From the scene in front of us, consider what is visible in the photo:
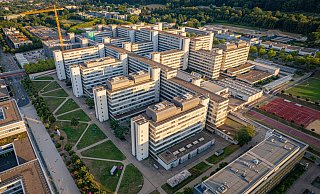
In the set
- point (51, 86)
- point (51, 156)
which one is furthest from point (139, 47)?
point (51, 156)

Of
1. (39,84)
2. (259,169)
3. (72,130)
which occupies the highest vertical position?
(259,169)

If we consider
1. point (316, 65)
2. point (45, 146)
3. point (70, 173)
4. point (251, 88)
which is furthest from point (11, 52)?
point (316, 65)

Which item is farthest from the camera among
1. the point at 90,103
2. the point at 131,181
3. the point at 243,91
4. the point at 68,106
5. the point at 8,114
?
the point at 243,91

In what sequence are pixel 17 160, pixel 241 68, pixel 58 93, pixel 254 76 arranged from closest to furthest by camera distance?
pixel 17 160, pixel 58 93, pixel 254 76, pixel 241 68

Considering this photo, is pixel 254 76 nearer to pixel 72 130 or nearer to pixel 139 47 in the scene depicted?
pixel 139 47

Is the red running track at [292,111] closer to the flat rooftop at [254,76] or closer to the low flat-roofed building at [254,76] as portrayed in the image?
the low flat-roofed building at [254,76]

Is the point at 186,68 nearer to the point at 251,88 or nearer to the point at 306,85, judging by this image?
the point at 251,88
